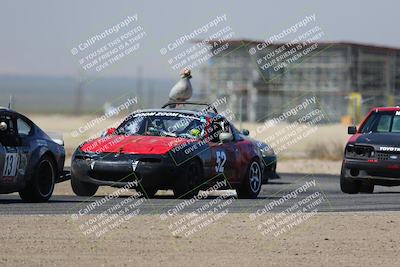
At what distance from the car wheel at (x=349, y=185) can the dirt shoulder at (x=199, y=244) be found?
6.78 metres

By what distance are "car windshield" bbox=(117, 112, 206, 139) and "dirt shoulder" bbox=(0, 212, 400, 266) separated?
4.18 m

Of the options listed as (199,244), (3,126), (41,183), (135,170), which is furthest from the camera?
(135,170)

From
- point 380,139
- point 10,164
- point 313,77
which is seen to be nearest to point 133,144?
point 10,164

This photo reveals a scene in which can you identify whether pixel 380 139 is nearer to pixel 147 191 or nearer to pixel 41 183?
pixel 147 191

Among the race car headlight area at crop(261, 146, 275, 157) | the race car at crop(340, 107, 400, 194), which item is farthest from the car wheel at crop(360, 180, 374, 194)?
the race car headlight area at crop(261, 146, 275, 157)

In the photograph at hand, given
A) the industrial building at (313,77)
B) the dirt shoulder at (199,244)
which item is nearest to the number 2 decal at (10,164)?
the dirt shoulder at (199,244)

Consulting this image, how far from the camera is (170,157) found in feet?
59.9

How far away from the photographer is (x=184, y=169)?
18422 mm

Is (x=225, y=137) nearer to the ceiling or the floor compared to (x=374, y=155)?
nearer to the ceiling

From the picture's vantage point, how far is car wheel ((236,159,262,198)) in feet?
65.7

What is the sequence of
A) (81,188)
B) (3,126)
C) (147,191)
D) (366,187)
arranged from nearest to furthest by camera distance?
1. (3,126)
2. (81,188)
3. (147,191)
4. (366,187)

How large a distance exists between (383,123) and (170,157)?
242 inches

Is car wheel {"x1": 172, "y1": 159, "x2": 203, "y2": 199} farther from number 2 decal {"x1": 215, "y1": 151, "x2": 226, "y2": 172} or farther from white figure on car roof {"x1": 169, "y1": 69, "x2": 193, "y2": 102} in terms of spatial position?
white figure on car roof {"x1": 169, "y1": 69, "x2": 193, "y2": 102}
